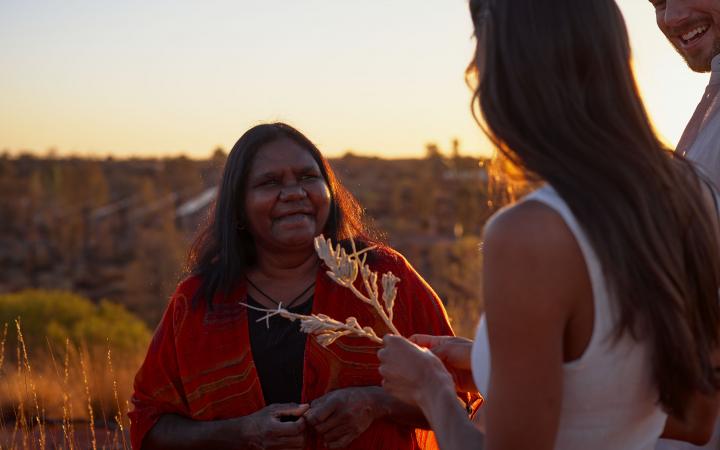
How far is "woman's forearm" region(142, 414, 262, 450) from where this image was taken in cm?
325

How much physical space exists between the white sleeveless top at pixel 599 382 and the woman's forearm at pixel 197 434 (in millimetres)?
1634

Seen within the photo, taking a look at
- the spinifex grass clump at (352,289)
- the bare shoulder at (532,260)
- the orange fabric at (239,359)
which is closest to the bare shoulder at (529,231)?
the bare shoulder at (532,260)

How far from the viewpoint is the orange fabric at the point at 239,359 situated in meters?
3.37

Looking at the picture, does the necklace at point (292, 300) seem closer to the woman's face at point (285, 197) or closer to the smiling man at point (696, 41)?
the woman's face at point (285, 197)

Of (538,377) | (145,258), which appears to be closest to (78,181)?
(145,258)

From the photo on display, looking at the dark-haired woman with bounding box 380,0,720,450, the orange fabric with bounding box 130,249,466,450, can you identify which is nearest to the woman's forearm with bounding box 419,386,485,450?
the dark-haired woman with bounding box 380,0,720,450

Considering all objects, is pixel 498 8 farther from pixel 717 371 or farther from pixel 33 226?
pixel 33 226

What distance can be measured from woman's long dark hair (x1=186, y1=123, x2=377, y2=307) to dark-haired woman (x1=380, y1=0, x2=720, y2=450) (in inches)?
72.8

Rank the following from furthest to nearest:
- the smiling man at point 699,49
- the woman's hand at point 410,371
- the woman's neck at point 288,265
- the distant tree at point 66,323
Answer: the distant tree at point 66,323, the woman's neck at point 288,265, the smiling man at point 699,49, the woman's hand at point 410,371

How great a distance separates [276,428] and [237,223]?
2.89ft

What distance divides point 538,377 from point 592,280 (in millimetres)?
199

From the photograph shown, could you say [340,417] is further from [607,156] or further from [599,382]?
[607,156]

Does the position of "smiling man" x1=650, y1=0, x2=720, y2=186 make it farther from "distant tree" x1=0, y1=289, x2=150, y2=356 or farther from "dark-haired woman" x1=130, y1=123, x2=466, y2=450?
"distant tree" x1=0, y1=289, x2=150, y2=356

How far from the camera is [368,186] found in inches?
1689
